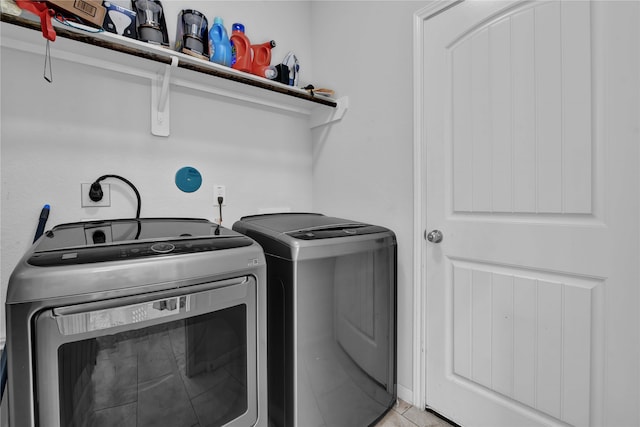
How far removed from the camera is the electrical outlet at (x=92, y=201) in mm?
1351

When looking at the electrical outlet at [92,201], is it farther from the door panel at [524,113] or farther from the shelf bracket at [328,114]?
the door panel at [524,113]

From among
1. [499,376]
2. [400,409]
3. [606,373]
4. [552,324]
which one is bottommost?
[400,409]

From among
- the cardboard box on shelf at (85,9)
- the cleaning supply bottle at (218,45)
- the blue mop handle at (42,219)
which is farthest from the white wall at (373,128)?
the blue mop handle at (42,219)

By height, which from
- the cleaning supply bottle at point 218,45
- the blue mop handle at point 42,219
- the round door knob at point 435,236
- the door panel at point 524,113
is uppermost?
the cleaning supply bottle at point 218,45

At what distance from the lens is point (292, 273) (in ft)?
3.76

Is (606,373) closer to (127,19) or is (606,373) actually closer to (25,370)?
(25,370)

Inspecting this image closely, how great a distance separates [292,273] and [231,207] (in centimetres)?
81

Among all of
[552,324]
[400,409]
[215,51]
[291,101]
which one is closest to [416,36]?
[291,101]

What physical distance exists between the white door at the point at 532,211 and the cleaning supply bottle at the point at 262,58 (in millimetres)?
870

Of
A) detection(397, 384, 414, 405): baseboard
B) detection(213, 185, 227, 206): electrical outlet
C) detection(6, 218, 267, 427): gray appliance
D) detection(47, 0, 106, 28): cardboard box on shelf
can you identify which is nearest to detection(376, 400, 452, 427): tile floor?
detection(397, 384, 414, 405): baseboard

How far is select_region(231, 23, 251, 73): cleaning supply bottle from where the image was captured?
64.4 inches

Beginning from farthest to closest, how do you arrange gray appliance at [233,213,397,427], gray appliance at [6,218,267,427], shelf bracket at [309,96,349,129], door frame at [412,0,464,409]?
shelf bracket at [309,96,349,129] < door frame at [412,0,464,409] < gray appliance at [233,213,397,427] < gray appliance at [6,218,267,427]

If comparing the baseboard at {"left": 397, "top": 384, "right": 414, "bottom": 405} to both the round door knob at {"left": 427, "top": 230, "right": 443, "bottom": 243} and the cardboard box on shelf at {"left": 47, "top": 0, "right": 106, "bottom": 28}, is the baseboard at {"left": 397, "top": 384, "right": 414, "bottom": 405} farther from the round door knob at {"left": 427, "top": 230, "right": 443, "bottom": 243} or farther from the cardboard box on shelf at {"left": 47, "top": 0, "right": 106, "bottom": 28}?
the cardboard box on shelf at {"left": 47, "top": 0, "right": 106, "bottom": 28}

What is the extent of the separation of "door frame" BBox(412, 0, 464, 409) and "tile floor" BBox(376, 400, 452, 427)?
42 mm
